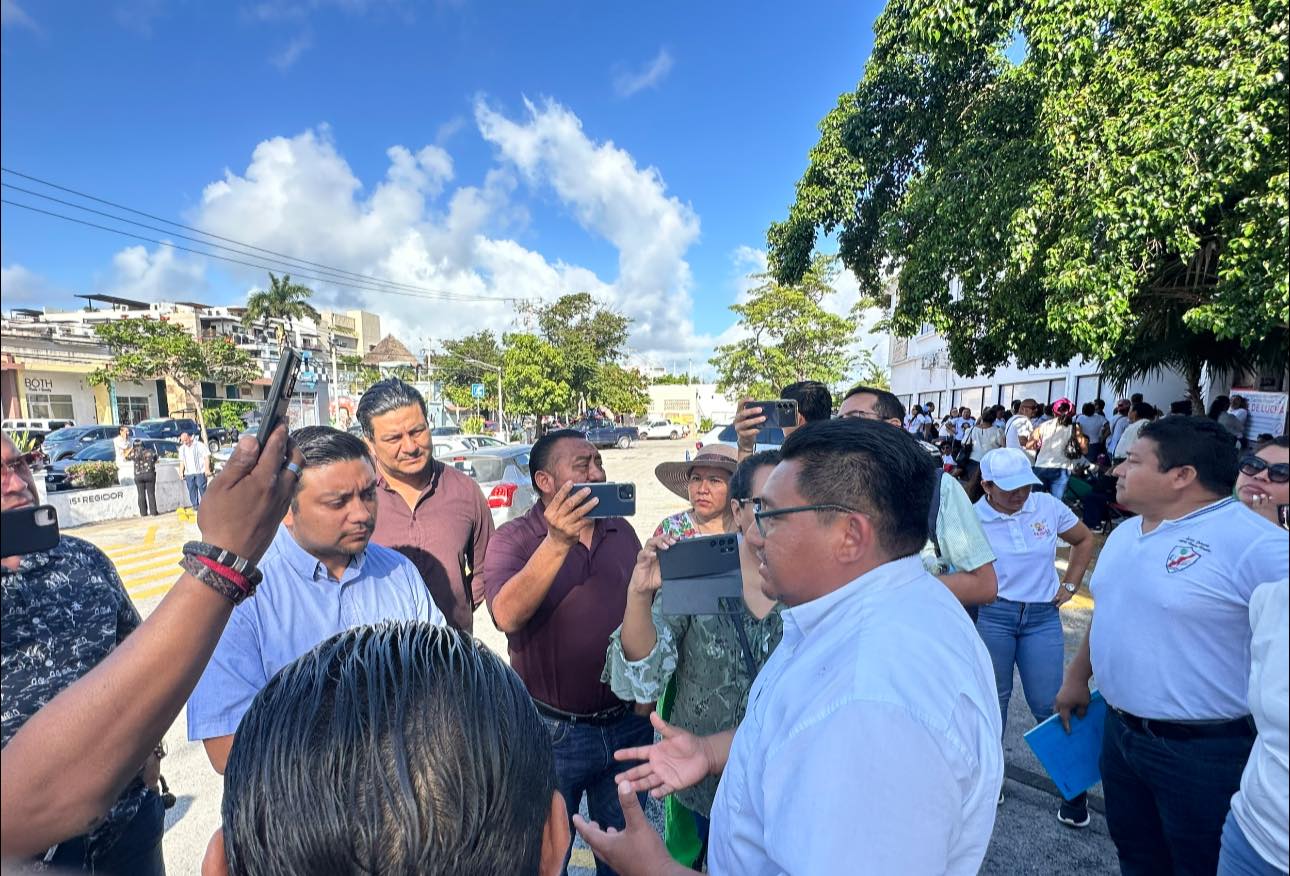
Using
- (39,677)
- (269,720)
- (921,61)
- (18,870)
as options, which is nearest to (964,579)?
(269,720)

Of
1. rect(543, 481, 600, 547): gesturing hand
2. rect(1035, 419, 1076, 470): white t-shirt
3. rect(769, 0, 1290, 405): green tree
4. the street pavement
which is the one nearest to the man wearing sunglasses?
the street pavement

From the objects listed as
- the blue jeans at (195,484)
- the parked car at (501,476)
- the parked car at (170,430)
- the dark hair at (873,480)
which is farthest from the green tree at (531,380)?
the dark hair at (873,480)

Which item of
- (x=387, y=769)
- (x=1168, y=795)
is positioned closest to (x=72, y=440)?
(x=387, y=769)

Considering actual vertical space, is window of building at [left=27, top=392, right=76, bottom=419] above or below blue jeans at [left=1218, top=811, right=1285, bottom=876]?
above

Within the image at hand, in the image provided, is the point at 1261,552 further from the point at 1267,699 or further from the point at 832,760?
the point at 832,760

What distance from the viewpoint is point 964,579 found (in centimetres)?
231

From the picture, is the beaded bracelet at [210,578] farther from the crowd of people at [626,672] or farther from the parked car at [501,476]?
the parked car at [501,476]

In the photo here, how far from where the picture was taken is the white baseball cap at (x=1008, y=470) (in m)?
3.18

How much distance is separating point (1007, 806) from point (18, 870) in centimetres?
367

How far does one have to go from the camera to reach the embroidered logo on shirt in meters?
1.83

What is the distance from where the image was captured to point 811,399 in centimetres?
323

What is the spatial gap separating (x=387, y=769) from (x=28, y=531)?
17.8 inches

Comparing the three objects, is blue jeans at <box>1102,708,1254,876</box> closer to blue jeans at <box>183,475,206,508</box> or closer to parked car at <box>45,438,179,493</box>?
blue jeans at <box>183,475,206,508</box>

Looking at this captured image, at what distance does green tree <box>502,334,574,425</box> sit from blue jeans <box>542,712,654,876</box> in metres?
25.7
